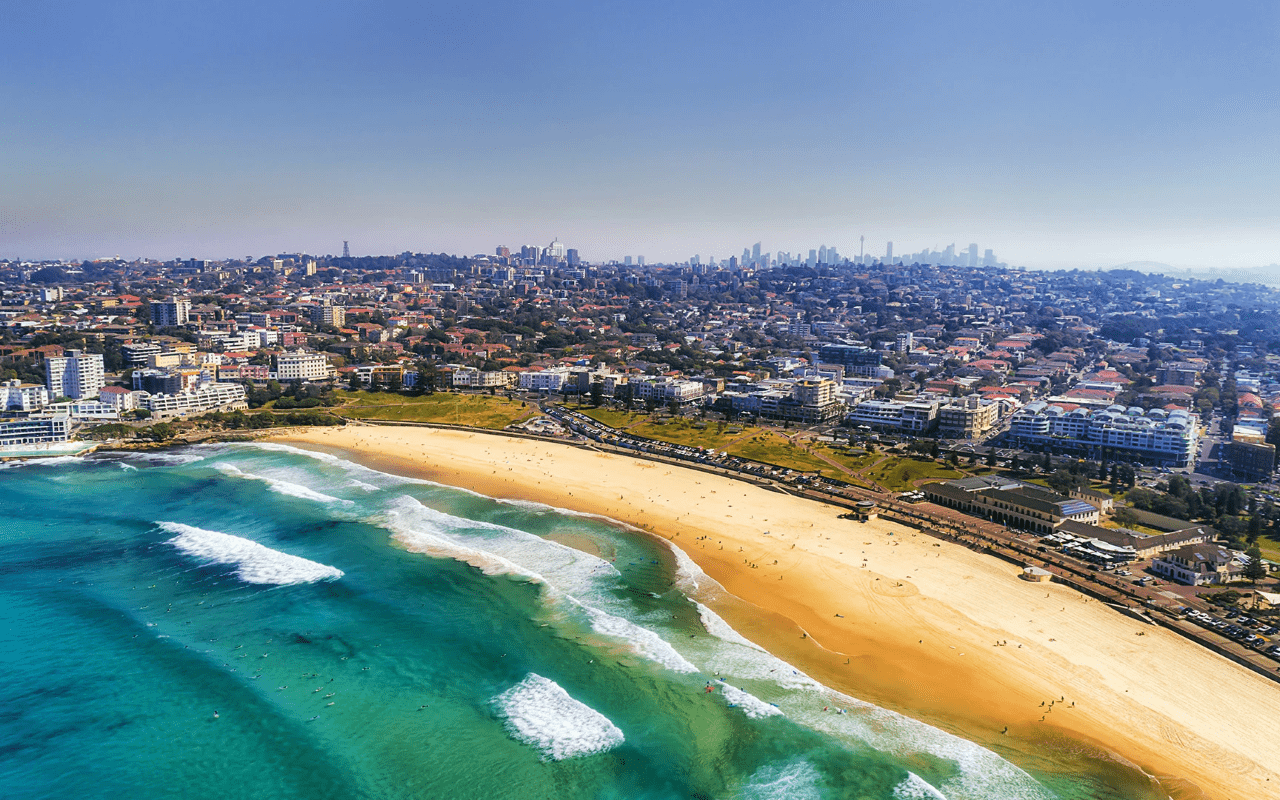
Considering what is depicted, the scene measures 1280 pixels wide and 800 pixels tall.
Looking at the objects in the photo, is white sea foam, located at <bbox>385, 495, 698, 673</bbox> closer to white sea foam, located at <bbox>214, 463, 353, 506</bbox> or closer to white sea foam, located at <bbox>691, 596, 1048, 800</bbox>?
white sea foam, located at <bbox>691, 596, 1048, 800</bbox>

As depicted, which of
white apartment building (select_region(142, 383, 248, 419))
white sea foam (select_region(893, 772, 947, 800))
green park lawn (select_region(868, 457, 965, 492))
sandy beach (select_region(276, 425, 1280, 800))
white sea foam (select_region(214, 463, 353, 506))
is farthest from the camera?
white apartment building (select_region(142, 383, 248, 419))

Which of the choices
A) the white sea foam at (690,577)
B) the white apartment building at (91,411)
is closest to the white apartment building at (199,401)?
the white apartment building at (91,411)

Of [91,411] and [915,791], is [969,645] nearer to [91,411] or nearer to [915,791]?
[915,791]

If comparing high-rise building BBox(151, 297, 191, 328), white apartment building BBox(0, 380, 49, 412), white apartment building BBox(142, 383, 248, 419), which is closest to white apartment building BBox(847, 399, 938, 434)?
white apartment building BBox(142, 383, 248, 419)

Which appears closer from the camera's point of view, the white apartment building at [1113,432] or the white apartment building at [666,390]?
the white apartment building at [1113,432]

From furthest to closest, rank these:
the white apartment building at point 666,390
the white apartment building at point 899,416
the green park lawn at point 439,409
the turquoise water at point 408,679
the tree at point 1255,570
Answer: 1. the white apartment building at point 666,390
2. the green park lawn at point 439,409
3. the white apartment building at point 899,416
4. the tree at point 1255,570
5. the turquoise water at point 408,679

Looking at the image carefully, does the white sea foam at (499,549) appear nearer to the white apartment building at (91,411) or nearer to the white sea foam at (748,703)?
the white sea foam at (748,703)
